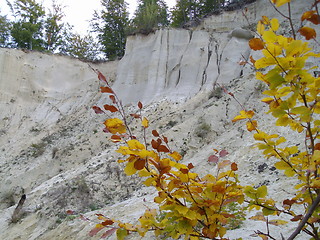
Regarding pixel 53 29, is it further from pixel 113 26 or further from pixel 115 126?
pixel 115 126

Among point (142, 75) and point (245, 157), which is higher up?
point (142, 75)

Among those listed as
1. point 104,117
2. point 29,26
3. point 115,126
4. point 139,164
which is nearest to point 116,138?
point 115,126

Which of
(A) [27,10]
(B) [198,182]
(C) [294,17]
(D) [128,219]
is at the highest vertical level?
(A) [27,10]

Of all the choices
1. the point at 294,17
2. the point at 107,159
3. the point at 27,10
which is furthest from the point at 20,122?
the point at 294,17

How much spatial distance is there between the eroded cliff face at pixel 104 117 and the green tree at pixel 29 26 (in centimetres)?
416

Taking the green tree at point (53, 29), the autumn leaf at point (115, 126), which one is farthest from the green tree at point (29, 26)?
the autumn leaf at point (115, 126)

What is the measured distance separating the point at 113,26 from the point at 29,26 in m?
6.78

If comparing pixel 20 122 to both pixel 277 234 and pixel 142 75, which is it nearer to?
pixel 142 75

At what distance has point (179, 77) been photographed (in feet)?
50.9

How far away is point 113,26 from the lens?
25484 mm

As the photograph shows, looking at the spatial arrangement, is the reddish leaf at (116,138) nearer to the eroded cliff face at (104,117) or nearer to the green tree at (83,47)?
the eroded cliff face at (104,117)

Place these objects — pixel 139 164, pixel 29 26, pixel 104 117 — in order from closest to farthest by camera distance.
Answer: pixel 139 164
pixel 104 117
pixel 29 26

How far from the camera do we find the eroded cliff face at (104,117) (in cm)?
743

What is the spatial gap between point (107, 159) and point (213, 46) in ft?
29.6
